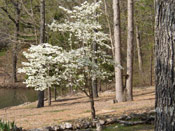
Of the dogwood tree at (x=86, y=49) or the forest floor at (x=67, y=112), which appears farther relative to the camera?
the forest floor at (x=67, y=112)

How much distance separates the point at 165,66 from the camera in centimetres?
337

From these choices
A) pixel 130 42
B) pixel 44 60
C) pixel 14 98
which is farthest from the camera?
pixel 14 98

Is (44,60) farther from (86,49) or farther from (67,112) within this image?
(67,112)

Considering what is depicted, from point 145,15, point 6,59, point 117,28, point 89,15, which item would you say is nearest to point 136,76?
point 145,15

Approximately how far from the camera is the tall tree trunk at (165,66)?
10.9 feet

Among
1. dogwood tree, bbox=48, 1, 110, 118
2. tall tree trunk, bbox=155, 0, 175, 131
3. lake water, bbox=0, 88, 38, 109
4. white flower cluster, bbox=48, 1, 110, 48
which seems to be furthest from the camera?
lake water, bbox=0, 88, 38, 109

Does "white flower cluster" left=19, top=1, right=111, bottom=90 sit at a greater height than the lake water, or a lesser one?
greater

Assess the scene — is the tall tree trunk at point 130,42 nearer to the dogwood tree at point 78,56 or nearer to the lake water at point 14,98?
the dogwood tree at point 78,56

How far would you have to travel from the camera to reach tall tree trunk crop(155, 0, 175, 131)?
3.31 meters

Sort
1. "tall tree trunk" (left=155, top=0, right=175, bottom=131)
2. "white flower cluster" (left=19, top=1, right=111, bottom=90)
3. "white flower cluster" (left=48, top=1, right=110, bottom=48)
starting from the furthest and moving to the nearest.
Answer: "white flower cluster" (left=48, top=1, right=110, bottom=48), "white flower cluster" (left=19, top=1, right=111, bottom=90), "tall tree trunk" (left=155, top=0, right=175, bottom=131)

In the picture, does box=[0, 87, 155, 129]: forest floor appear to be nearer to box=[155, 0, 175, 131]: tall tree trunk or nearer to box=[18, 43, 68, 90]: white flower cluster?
box=[18, 43, 68, 90]: white flower cluster

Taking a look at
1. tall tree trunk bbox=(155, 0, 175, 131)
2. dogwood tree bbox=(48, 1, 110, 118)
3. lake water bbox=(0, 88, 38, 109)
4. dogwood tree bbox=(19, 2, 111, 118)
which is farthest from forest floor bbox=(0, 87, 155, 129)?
lake water bbox=(0, 88, 38, 109)

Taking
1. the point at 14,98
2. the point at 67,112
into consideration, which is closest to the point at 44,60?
the point at 67,112

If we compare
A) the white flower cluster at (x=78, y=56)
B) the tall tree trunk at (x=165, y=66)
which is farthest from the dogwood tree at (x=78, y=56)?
the tall tree trunk at (x=165, y=66)
